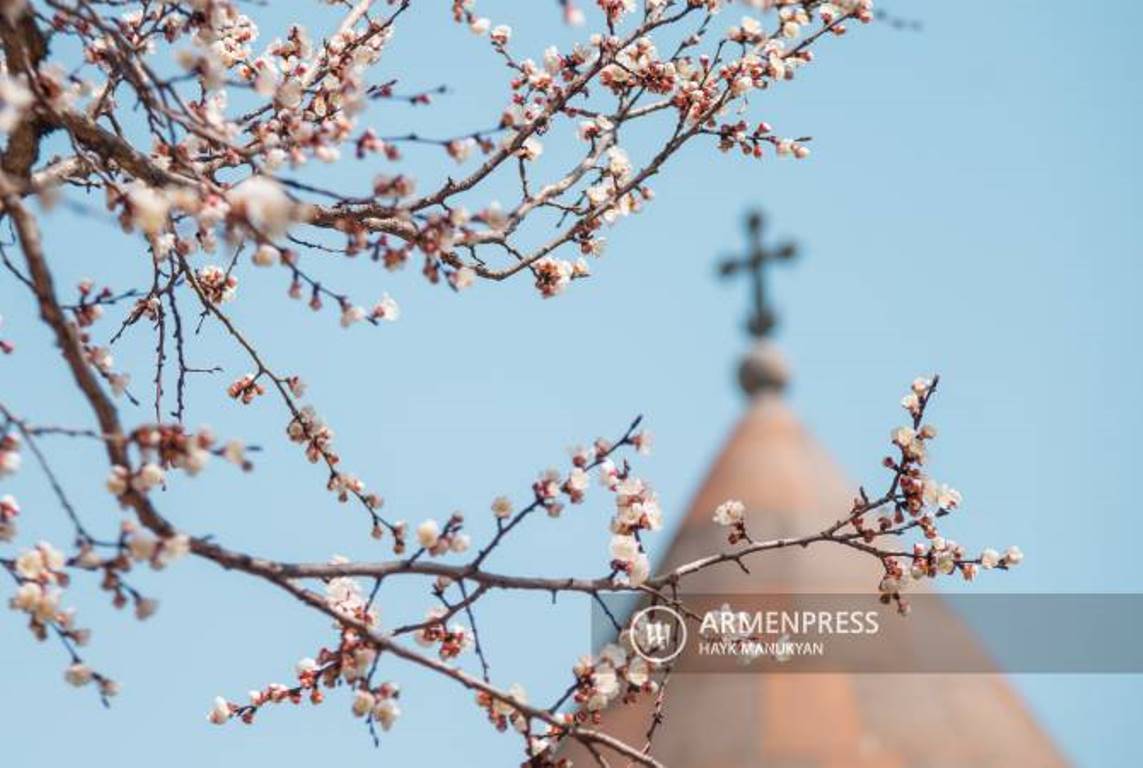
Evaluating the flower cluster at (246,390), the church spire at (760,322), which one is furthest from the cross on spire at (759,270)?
the flower cluster at (246,390)

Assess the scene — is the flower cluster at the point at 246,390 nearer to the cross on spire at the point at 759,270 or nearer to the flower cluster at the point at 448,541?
the flower cluster at the point at 448,541

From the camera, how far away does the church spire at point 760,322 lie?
18922 millimetres

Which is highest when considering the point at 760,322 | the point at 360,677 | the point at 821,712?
the point at 760,322

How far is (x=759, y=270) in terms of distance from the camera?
62.9 feet

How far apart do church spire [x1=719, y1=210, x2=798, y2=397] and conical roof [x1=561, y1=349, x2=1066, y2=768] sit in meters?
2.83

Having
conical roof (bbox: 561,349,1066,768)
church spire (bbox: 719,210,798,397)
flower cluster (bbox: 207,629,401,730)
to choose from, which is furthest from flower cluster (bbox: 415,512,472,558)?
church spire (bbox: 719,210,798,397)

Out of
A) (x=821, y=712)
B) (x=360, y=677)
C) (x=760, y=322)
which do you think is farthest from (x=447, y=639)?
(x=760, y=322)

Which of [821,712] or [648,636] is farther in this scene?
[821,712]

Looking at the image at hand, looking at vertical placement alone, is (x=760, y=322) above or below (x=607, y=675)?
above

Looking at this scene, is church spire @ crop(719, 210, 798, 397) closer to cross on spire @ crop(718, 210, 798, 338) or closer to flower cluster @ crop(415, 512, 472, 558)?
cross on spire @ crop(718, 210, 798, 338)

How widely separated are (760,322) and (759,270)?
60cm

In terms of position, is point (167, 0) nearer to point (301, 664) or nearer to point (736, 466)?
point (301, 664)

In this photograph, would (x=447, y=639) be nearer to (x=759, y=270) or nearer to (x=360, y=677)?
(x=360, y=677)

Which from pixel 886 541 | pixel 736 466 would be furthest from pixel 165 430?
pixel 736 466
